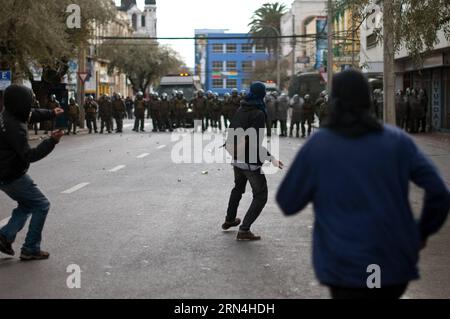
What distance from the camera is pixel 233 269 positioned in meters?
7.65

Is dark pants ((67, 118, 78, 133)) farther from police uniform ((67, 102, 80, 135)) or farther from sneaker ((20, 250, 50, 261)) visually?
sneaker ((20, 250, 50, 261))

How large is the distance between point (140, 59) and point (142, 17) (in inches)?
2310

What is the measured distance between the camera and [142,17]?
14125cm

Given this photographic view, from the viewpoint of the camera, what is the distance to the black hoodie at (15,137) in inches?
299

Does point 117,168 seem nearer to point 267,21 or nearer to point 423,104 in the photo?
point 423,104

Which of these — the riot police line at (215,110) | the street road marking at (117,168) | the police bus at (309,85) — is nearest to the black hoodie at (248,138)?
the street road marking at (117,168)

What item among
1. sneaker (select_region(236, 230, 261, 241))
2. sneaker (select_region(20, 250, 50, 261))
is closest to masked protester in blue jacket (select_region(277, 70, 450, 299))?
sneaker (select_region(20, 250, 50, 261))

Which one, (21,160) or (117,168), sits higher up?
(21,160)

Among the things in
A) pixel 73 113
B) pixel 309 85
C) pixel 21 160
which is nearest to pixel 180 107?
pixel 73 113

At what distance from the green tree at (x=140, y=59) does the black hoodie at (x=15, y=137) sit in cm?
7205

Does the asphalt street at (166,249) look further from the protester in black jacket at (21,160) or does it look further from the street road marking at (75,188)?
the protester in black jacket at (21,160)

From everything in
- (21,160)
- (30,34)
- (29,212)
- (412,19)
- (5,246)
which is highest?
(30,34)
